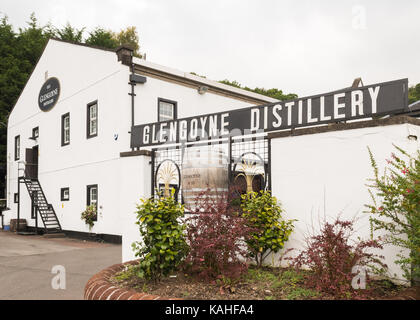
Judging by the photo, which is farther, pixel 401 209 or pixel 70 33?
pixel 70 33

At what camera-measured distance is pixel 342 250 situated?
375 cm

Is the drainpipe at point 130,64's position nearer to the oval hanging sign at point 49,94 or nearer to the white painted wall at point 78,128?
the white painted wall at point 78,128

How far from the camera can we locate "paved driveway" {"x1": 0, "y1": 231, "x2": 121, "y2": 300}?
21.6 feet

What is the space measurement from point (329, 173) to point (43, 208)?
56.4 ft

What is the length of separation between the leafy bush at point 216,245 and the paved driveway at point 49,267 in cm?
285

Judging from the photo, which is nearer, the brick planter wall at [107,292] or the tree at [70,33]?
the brick planter wall at [107,292]

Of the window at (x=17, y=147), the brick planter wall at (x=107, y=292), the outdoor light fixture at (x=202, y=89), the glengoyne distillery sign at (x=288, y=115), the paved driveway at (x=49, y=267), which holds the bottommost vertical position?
the paved driveway at (x=49, y=267)

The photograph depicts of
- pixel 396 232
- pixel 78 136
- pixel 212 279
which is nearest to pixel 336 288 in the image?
pixel 396 232

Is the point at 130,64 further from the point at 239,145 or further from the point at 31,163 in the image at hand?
the point at 31,163

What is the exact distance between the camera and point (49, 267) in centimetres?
902

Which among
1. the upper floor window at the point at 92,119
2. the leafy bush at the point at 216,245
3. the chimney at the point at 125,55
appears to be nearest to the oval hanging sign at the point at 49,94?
the upper floor window at the point at 92,119

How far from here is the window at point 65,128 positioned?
17859 mm

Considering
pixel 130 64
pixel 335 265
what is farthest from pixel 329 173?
pixel 130 64

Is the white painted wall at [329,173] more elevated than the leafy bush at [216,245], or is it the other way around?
the white painted wall at [329,173]
